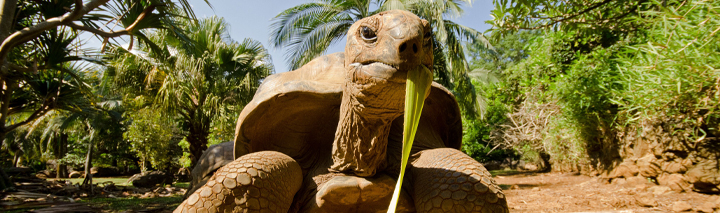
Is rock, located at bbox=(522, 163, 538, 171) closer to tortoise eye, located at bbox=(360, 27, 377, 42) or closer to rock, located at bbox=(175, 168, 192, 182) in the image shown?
rock, located at bbox=(175, 168, 192, 182)

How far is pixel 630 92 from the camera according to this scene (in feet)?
10.7


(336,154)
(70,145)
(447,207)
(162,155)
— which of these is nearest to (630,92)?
(447,207)

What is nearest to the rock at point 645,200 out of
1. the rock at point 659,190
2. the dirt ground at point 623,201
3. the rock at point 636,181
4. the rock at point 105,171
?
the dirt ground at point 623,201

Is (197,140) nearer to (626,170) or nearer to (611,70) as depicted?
(611,70)

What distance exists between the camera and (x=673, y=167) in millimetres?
3836

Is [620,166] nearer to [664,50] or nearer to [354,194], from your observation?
[664,50]

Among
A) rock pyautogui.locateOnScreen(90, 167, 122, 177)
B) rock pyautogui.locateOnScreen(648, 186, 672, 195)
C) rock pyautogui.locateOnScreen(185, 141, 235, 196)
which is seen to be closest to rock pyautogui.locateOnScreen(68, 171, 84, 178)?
rock pyautogui.locateOnScreen(90, 167, 122, 177)

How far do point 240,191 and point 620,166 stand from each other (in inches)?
212

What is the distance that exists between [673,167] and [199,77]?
27.4 feet

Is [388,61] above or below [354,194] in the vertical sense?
above

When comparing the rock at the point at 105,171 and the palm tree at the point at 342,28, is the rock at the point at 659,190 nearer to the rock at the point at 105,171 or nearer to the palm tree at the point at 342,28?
the palm tree at the point at 342,28

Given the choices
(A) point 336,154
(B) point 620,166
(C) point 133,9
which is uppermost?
(C) point 133,9

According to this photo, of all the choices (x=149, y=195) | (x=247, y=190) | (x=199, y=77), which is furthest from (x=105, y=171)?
(x=247, y=190)

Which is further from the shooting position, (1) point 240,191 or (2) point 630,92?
(2) point 630,92
